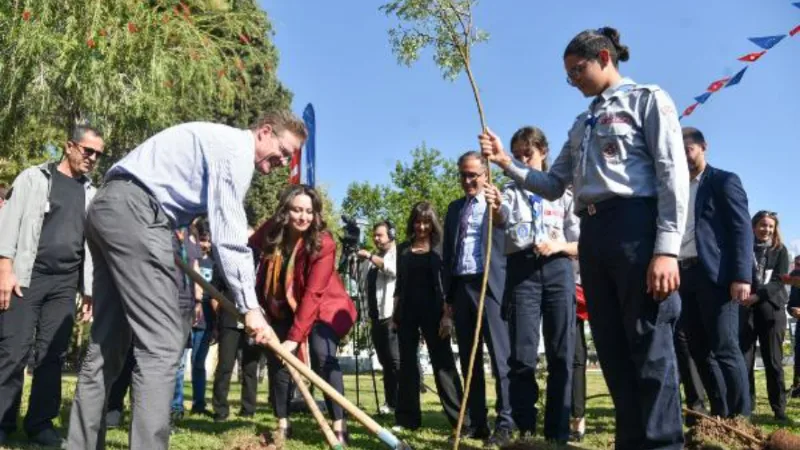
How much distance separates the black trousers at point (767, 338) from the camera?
829 cm

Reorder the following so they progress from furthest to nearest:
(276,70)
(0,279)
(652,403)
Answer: (276,70)
(0,279)
(652,403)

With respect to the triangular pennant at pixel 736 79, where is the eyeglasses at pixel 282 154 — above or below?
below

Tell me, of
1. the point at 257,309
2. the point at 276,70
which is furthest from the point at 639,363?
the point at 276,70

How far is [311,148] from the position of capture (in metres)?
14.1

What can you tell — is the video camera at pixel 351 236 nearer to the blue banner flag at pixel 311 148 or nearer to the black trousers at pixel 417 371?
the black trousers at pixel 417 371

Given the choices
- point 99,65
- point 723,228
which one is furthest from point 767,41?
point 99,65

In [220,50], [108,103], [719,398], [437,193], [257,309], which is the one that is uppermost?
[437,193]

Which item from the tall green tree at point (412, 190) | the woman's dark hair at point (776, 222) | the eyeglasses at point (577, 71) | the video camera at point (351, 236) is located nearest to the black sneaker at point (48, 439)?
the video camera at point (351, 236)

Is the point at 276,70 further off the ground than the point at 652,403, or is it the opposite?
the point at 276,70

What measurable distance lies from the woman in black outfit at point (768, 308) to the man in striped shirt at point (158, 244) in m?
5.67

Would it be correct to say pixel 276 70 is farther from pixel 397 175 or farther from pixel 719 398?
pixel 719 398

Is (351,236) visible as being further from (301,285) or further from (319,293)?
(319,293)

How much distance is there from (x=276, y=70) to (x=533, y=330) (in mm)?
32170

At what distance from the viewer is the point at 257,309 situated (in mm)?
4266
